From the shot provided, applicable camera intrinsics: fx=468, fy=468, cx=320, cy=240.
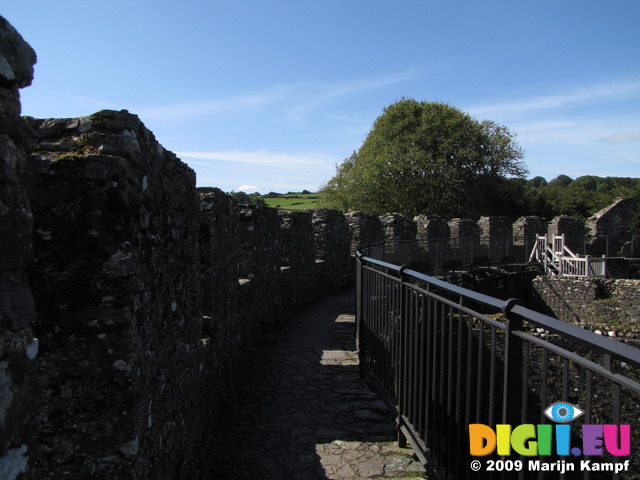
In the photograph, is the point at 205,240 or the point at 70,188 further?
the point at 205,240

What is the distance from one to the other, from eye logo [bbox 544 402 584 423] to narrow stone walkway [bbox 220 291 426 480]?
196 cm

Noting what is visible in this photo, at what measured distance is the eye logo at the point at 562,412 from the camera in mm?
1817

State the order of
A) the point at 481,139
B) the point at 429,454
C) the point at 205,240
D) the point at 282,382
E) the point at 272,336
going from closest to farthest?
the point at 429,454, the point at 205,240, the point at 282,382, the point at 272,336, the point at 481,139

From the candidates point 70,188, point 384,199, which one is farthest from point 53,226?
point 384,199

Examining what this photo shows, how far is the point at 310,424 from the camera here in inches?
177

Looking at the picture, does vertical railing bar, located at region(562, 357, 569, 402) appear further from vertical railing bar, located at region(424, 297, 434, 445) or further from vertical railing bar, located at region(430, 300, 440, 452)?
vertical railing bar, located at region(424, 297, 434, 445)

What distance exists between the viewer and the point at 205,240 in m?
4.81

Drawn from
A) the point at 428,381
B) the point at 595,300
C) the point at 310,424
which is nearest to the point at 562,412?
the point at 428,381

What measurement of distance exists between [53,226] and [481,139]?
3550 cm

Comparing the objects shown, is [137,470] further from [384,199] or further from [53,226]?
[384,199]

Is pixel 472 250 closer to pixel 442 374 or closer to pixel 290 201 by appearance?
pixel 442 374

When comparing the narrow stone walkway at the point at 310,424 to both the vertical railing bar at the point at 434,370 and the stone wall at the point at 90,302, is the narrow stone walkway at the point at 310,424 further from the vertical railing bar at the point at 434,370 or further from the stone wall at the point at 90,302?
the stone wall at the point at 90,302

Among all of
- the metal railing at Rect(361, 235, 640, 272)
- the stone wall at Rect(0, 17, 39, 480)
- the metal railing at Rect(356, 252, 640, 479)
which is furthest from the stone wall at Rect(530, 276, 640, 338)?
the stone wall at Rect(0, 17, 39, 480)

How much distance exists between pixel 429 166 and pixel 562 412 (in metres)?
31.2
